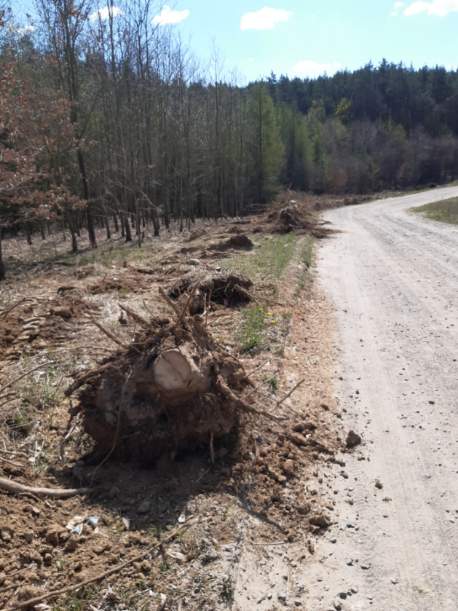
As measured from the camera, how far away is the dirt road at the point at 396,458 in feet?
10.3

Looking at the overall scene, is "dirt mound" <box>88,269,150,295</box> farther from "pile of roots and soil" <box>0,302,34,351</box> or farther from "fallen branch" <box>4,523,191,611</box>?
"fallen branch" <box>4,523,191,611</box>

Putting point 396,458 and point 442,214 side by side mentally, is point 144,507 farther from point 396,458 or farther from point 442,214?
point 442,214

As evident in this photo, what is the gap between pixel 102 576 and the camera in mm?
2904

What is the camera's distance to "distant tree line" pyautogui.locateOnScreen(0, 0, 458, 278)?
14.4 m

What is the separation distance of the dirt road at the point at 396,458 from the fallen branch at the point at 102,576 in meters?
0.89

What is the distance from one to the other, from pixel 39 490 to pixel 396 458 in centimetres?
288

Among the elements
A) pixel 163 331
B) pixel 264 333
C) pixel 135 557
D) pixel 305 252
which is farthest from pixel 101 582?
pixel 305 252

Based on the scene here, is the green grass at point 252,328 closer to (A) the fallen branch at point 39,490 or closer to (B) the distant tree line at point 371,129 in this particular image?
(A) the fallen branch at point 39,490

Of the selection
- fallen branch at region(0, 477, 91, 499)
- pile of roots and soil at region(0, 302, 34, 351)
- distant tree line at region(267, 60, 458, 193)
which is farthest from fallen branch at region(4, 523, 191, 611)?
distant tree line at region(267, 60, 458, 193)

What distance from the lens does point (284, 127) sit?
6009 centimetres

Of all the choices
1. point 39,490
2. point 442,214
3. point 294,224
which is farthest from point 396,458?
point 442,214

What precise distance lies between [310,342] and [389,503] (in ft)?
12.2

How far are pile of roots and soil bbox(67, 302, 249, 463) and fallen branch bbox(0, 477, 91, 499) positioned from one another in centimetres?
40

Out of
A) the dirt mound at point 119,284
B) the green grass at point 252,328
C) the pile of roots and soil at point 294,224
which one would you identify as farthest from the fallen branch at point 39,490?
the pile of roots and soil at point 294,224
